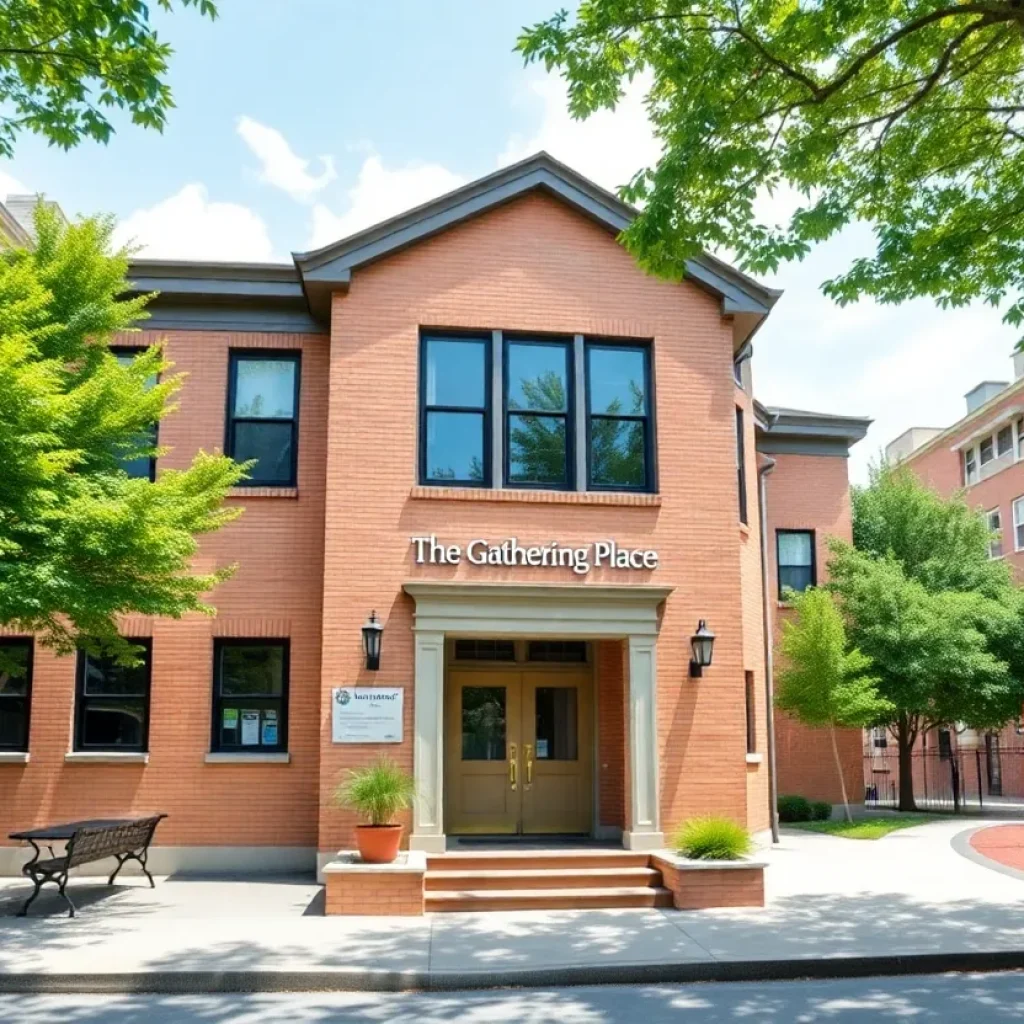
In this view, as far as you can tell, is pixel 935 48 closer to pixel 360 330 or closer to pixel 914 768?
pixel 360 330

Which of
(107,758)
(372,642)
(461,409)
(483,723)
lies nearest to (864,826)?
(483,723)

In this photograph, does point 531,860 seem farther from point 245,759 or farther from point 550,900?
point 245,759

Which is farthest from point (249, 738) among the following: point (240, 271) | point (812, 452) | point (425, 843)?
point (812, 452)

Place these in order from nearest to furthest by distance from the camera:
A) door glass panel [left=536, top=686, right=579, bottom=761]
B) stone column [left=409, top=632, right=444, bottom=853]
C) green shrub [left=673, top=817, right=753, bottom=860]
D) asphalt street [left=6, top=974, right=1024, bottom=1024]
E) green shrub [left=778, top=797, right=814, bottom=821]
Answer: asphalt street [left=6, top=974, right=1024, bottom=1024] → green shrub [left=673, top=817, right=753, bottom=860] → stone column [left=409, top=632, right=444, bottom=853] → door glass panel [left=536, top=686, right=579, bottom=761] → green shrub [left=778, top=797, right=814, bottom=821]

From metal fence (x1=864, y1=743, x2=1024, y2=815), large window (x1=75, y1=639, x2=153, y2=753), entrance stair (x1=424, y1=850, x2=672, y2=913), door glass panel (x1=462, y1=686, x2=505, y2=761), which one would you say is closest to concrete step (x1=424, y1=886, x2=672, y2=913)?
entrance stair (x1=424, y1=850, x2=672, y2=913)

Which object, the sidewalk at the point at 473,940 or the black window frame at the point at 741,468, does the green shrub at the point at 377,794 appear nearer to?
the sidewalk at the point at 473,940

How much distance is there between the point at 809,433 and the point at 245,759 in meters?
13.9

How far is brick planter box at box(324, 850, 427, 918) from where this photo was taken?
10914mm

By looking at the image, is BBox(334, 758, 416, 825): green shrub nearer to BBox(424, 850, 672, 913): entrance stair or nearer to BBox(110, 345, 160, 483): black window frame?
BBox(424, 850, 672, 913): entrance stair

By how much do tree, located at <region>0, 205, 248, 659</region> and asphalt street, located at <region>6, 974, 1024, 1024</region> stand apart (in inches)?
152

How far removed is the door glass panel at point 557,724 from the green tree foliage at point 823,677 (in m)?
6.34

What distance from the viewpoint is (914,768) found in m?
38.0

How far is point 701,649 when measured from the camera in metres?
13.5

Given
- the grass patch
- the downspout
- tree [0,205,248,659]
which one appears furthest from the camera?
the grass patch
